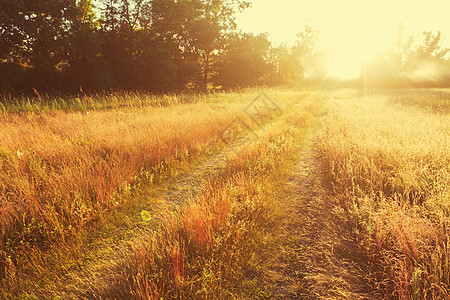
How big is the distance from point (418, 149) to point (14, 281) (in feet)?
21.8

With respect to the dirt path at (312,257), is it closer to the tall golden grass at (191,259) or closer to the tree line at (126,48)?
the tall golden grass at (191,259)

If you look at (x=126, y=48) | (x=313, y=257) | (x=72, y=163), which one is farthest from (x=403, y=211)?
(x=126, y=48)

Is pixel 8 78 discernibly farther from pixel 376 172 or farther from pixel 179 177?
pixel 376 172

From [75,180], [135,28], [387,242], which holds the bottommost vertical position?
[387,242]

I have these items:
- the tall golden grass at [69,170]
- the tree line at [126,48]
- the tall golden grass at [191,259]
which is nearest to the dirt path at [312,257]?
the tall golden grass at [191,259]

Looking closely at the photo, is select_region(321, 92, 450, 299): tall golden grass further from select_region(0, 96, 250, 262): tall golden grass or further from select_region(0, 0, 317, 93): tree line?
select_region(0, 0, 317, 93): tree line

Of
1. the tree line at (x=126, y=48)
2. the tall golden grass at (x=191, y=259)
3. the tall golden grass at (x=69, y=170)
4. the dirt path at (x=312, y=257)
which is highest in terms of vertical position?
the tree line at (x=126, y=48)

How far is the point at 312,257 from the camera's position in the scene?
2.37m

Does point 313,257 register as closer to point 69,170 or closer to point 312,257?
point 312,257

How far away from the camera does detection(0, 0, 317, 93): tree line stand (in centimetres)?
1831

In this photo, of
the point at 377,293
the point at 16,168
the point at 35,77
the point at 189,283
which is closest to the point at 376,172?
the point at 377,293

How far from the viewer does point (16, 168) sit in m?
3.51

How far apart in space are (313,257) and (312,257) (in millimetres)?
12

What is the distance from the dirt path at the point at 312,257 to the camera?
1.97 m
